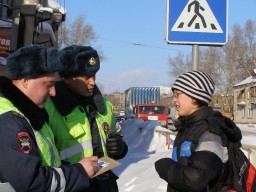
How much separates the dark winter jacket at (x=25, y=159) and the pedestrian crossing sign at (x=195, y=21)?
2.22 metres

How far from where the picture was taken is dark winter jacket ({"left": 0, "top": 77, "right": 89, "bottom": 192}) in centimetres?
227

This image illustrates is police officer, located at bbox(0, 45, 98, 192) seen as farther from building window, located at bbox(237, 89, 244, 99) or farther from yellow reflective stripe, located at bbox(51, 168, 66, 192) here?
building window, located at bbox(237, 89, 244, 99)

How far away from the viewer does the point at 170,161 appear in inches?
113

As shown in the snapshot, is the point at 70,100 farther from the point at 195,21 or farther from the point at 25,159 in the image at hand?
the point at 195,21

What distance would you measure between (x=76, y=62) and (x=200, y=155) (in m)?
1.18

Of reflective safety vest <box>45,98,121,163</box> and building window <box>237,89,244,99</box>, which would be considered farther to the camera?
building window <box>237,89,244,99</box>

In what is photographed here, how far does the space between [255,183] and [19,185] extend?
148 cm

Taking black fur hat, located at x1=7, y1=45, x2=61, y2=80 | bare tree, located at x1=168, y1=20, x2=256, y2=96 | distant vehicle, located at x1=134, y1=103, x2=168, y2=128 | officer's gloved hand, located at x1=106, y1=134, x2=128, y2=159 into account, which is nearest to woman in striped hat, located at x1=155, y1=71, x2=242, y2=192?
officer's gloved hand, located at x1=106, y1=134, x2=128, y2=159

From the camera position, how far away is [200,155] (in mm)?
2699

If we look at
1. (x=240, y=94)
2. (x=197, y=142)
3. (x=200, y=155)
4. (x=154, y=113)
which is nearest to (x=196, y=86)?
(x=197, y=142)

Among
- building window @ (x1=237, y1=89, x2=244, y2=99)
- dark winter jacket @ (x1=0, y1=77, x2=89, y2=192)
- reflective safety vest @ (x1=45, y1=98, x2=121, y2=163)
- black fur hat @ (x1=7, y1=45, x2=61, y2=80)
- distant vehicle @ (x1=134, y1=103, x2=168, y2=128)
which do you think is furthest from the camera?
building window @ (x1=237, y1=89, x2=244, y2=99)

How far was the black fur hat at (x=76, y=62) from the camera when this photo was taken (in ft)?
11.0

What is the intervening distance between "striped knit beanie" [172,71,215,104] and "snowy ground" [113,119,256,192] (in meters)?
4.16

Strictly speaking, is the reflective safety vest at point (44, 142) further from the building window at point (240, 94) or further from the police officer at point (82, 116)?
the building window at point (240, 94)
